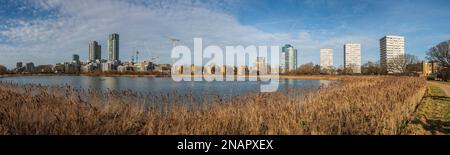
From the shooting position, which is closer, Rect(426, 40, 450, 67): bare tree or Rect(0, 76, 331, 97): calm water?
Rect(0, 76, 331, 97): calm water

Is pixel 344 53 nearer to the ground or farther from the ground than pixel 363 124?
farther from the ground

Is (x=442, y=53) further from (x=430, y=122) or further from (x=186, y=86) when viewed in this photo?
(x=430, y=122)

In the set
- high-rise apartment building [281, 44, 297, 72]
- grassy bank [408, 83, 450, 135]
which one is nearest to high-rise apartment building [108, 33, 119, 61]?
high-rise apartment building [281, 44, 297, 72]

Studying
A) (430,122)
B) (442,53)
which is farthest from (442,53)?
(430,122)

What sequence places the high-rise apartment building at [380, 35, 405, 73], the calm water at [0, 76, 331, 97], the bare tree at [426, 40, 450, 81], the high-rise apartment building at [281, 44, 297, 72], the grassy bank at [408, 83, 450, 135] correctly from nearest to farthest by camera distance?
1. the grassy bank at [408, 83, 450, 135]
2. the calm water at [0, 76, 331, 97]
3. the bare tree at [426, 40, 450, 81]
4. the high-rise apartment building at [380, 35, 405, 73]
5. the high-rise apartment building at [281, 44, 297, 72]

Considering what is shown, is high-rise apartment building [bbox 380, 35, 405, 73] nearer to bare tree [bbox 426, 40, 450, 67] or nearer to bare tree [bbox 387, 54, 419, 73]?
bare tree [bbox 387, 54, 419, 73]

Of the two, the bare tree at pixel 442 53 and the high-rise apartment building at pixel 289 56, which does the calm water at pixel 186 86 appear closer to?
the bare tree at pixel 442 53

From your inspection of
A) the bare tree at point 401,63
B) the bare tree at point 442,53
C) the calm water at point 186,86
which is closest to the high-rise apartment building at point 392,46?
the bare tree at point 401,63

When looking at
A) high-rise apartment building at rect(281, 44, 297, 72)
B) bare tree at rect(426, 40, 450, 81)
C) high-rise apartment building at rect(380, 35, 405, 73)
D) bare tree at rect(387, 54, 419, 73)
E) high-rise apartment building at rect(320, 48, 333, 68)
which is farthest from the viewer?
high-rise apartment building at rect(281, 44, 297, 72)

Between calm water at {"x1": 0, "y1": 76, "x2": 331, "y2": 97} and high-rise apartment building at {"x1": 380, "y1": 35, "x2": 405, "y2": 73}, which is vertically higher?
high-rise apartment building at {"x1": 380, "y1": 35, "x2": 405, "y2": 73}
